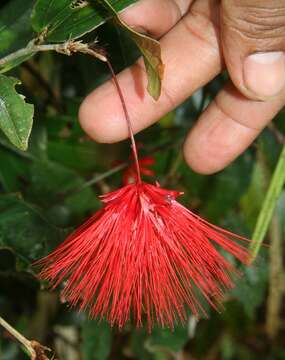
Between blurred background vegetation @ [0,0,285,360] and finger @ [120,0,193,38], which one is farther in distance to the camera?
blurred background vegetation @ [0,0,285,360]

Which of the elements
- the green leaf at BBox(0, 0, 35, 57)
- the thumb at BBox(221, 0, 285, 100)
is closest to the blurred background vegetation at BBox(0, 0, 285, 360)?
the green leaf at BBox(0, 0, 35, 57)

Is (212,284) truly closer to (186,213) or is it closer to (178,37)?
(186,213)

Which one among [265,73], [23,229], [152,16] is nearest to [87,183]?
[23,229]

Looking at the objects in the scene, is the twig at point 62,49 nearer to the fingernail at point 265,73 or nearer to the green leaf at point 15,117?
the green leaf at point 15,117

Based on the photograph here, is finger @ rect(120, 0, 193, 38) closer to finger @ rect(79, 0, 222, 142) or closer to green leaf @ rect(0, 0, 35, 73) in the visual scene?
finger @ rect(79, 0, 222, 142)

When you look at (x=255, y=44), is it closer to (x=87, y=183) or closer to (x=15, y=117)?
(x=15, y=117)

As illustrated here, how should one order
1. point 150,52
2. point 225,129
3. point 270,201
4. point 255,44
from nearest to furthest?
point 150,52, point 255,44, point 270,201, point 225,129

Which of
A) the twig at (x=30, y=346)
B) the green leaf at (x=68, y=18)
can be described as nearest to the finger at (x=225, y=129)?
the green leaf at (x=68, y=18)
